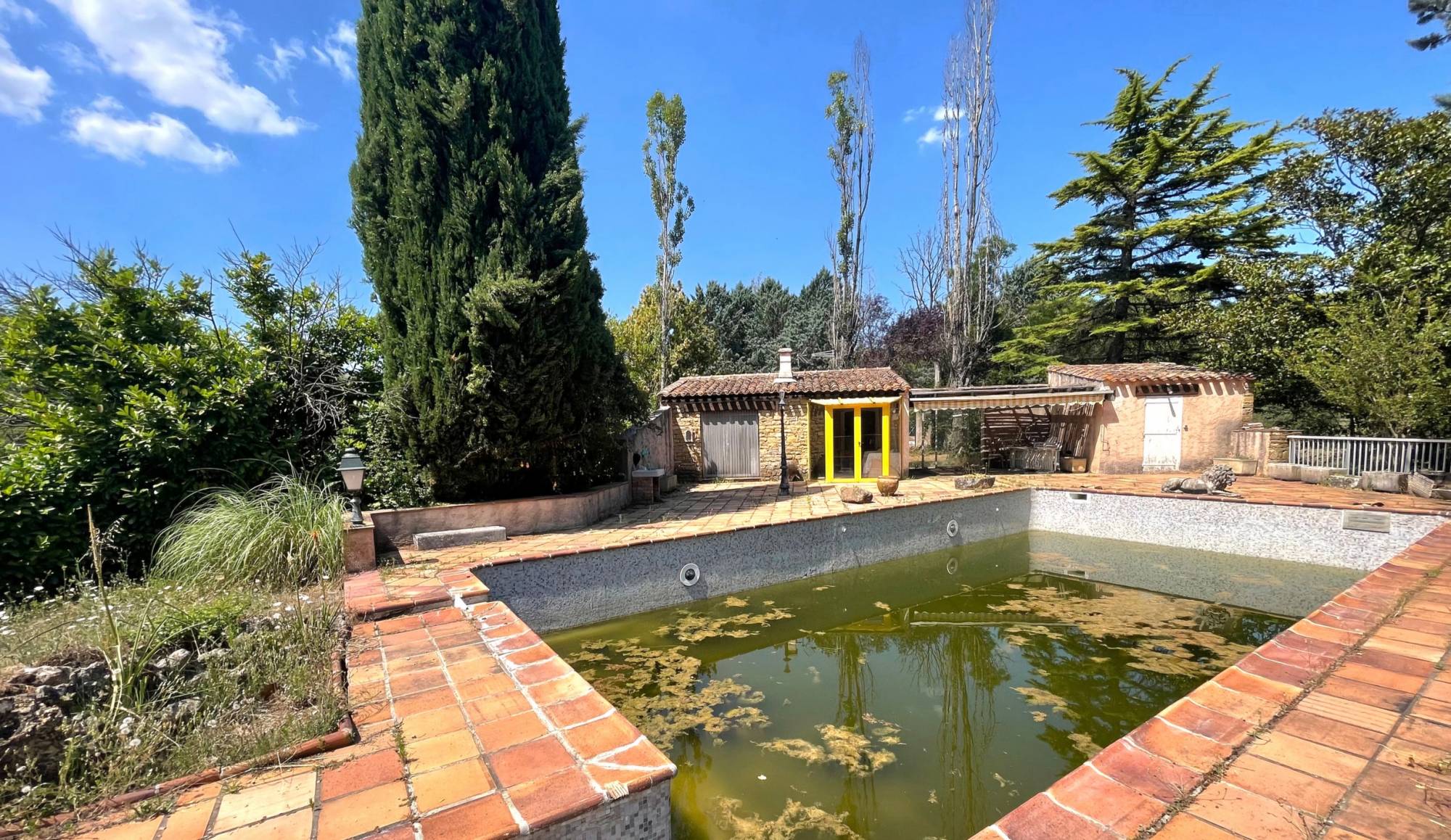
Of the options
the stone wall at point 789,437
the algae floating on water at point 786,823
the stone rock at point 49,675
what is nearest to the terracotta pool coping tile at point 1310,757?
the algae floating on water at point 786,823

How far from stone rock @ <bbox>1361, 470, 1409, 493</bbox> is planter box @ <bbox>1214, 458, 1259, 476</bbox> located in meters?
2.58

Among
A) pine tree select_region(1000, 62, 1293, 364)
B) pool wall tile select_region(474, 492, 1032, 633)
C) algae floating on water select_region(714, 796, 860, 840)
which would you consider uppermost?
Answer: pine tree select_region(1000, 62, 1293, 364)

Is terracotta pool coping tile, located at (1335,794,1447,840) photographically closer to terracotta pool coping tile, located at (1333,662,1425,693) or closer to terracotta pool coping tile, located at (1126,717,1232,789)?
terracotta pool coping tile, located at (1126,717,1232,789)

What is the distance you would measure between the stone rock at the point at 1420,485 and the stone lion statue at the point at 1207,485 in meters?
2.61

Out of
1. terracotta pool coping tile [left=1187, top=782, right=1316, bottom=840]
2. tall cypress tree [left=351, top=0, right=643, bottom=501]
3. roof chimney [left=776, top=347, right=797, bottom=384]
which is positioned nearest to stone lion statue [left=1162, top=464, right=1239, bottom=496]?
roof chimney [left=776, top=347, right=797, bottom=384]

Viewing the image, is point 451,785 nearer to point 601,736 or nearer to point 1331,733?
point 601,736

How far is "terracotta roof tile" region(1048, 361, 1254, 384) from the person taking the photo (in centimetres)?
1409

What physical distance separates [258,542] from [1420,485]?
1854 cm

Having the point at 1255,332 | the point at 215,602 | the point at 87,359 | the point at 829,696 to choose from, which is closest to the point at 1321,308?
the point at 1255,332

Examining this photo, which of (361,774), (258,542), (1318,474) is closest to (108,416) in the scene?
(258,542)

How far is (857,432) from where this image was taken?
1413 centimetres

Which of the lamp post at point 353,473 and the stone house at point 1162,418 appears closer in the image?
the lamp post at point 353,473

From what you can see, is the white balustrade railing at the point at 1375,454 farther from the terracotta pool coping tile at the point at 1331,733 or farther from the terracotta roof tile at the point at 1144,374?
the terracotta pool coping tile at the point at 1331,733

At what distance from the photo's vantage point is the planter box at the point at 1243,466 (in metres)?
13.4
